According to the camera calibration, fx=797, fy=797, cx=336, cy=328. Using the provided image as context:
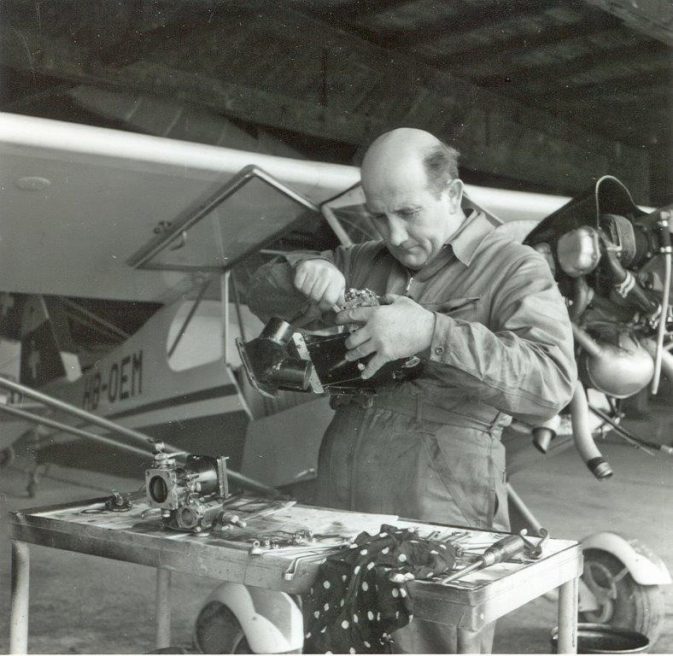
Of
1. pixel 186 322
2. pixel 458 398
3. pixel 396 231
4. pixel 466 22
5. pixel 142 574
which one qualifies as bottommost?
pixel 142 574

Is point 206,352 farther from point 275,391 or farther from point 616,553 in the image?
point 275,391

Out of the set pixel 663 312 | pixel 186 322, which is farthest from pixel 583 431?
pixel 186 322

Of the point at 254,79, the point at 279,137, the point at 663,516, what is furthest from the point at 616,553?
the point at 279,137

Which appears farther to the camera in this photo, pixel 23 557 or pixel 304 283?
pixel 304 283

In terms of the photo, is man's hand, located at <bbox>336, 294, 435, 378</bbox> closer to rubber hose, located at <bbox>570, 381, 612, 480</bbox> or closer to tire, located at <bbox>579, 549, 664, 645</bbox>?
rubber hose, located at <bbox>570, 381, 612, 480</bbox>

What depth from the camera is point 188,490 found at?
152 cm

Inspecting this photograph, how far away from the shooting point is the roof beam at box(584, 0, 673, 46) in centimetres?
281

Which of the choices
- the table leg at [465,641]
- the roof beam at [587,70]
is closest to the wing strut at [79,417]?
the table leg at [465,641]

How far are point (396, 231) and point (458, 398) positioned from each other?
412 millimetres

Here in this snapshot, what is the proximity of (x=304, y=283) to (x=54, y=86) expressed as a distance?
4.22m

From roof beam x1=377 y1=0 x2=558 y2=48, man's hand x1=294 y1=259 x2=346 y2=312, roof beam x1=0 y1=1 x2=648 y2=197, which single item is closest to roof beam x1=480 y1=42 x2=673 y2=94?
roof beam x1=0 y1=1 x2=648 y2=197

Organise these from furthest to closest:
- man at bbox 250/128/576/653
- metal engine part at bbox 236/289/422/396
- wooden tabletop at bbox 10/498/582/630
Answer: man at bbox 250/128/576/653
metal engine part at bbox 236/289/422/396
wooden tabletop at bbox 10/498/582/630

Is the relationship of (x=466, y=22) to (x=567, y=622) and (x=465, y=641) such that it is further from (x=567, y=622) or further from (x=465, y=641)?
(x=465, y=641)

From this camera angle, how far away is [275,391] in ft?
5.35
